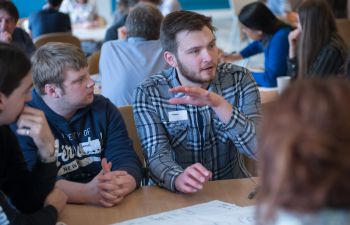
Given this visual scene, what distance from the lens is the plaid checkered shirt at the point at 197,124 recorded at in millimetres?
2189

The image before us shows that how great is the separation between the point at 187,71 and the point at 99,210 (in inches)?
29.3

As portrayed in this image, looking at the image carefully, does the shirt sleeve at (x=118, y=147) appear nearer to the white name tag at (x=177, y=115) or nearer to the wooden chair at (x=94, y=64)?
the white name tag at (x=177, y=115)

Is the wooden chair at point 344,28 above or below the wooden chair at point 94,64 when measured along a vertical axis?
above

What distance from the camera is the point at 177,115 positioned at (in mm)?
2238

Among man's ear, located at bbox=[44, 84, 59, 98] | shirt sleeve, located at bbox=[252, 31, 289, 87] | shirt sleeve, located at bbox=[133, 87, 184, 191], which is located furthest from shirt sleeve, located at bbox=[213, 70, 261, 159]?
shirt sleeve, located at bbox=[252, 31, 289, 87]

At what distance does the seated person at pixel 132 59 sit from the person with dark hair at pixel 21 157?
5.36ft

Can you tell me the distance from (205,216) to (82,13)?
5997mm

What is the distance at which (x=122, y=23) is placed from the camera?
16.6 ft

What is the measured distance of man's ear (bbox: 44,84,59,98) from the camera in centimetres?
212

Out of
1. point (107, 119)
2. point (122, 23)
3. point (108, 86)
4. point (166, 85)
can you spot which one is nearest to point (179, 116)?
point (166, 85)

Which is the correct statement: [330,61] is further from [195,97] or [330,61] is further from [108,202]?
[108,202]

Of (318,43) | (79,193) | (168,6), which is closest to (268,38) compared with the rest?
(318,43)

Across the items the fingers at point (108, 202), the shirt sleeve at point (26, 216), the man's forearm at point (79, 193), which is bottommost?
the fingers at point (108, 202)

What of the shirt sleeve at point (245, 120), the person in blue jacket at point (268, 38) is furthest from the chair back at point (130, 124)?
the person in blue jacket at point (268, 38)
